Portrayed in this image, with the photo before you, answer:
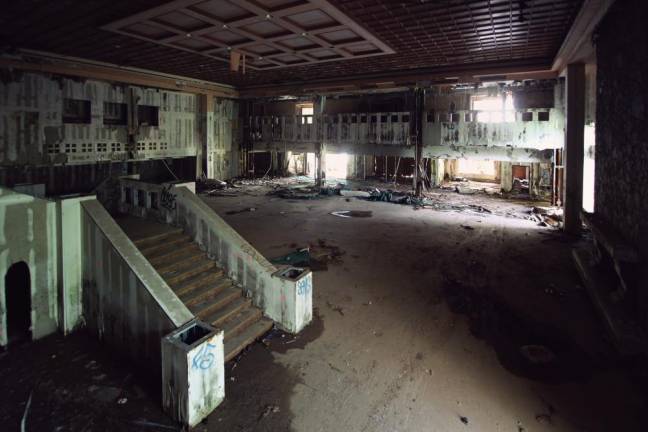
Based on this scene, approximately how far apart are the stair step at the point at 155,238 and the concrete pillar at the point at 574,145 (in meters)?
10.8

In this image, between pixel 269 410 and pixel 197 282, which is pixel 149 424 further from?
pixel 197 282

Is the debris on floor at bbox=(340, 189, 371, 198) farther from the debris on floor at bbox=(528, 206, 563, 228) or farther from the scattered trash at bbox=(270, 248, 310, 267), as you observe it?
the scattered trash at bbox=(270, 248, 310, 267)

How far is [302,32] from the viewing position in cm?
1034

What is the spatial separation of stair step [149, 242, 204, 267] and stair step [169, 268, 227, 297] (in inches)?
20.9

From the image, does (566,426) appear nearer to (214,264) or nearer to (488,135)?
(214,264)

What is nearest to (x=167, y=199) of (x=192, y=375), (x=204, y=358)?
(x=204, y=358)

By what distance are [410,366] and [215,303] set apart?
9.84ft

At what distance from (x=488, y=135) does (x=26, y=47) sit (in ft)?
54.1

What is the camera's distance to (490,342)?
587 cm

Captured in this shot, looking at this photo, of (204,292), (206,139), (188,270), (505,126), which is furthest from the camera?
(206,139)

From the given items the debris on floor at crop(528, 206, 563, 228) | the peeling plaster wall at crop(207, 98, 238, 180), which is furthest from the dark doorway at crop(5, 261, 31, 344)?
the peeling plaster wall at crop(207, 98, 238, 180)

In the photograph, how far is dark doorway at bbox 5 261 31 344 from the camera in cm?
617

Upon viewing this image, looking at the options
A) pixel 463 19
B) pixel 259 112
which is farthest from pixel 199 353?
pixel 259 112

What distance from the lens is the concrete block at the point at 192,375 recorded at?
13.5ft
